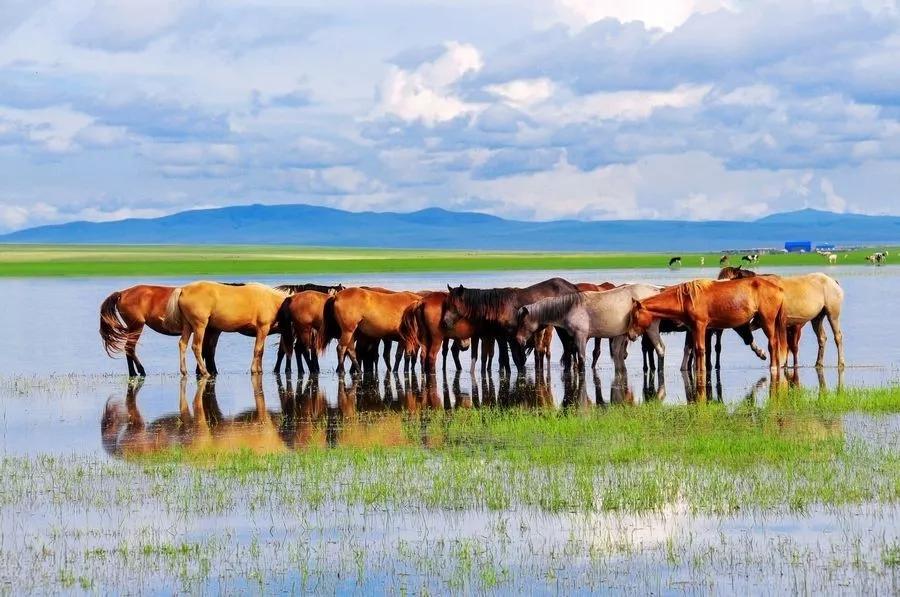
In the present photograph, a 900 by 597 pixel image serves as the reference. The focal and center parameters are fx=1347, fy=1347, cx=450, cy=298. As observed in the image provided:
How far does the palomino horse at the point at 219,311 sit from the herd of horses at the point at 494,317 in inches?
0.8

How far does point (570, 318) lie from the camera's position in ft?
68.3

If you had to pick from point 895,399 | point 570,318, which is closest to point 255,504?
point 895,399

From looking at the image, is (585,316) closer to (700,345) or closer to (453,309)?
(700,345)

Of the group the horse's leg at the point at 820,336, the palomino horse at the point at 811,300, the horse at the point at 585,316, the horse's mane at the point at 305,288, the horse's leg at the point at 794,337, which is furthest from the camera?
the horse's mane at the point at 305,288

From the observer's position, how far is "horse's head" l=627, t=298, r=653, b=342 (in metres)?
20.2

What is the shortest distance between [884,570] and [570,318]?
1265cm

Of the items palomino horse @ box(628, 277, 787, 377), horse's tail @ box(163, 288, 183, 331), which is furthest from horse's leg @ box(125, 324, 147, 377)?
palomino horse @ box(628, 277, 787, 377)

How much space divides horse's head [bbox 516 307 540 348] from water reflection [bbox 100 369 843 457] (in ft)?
Answer: 2.29

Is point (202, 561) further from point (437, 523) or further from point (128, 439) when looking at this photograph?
point (128, 439)

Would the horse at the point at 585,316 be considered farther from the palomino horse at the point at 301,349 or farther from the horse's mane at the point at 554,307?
the palomino horse at the point at 301,349

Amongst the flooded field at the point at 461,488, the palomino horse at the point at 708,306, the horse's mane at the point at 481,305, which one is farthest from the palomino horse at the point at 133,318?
the palomino horse at the point at 708,306

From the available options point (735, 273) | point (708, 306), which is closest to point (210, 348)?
point (708, 306)

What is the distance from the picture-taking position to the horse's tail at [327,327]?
74.1 ft

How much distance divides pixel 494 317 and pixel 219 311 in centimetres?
458
